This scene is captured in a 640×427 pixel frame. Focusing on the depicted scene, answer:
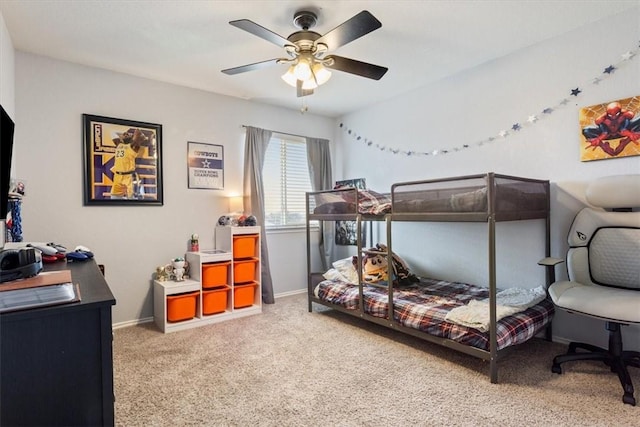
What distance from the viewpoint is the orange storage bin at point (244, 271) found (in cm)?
368

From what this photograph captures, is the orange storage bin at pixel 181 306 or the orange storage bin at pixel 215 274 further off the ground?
the orange storage bin at pixel 215 274

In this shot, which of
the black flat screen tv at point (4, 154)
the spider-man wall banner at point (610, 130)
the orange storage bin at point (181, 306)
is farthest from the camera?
the orange storage bin at point (181, 306)

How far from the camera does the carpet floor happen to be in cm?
185

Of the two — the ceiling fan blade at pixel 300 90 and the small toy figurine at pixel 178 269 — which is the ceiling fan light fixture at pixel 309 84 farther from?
the small toy figurine at pixel 178 269

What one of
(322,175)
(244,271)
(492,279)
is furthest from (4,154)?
→ (322,175)

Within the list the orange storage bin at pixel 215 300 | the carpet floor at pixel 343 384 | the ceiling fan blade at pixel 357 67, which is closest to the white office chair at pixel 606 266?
the carpet floor at pixel 343 384

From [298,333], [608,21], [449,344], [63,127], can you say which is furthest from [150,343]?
[608,21]

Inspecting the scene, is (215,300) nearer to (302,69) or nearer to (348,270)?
(348,270)

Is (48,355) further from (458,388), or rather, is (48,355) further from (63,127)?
(63,127)

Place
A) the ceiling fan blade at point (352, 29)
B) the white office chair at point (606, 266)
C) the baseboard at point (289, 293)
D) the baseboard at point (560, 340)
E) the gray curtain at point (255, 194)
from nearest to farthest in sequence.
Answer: the ceiling fan blade at point (352, 29) < the white office chair at point (606, 266) < the baseboard at point (560, 340) < the gray curtain at point (255, 194) < the baseboard at point (289, 293)

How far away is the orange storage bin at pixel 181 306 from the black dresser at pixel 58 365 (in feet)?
7.79

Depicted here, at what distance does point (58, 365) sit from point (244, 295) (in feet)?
9.23

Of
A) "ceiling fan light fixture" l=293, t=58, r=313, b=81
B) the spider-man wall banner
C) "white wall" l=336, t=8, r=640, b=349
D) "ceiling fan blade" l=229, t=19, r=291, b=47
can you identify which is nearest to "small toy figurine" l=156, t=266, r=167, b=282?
"ceiling fan light fixture" l=293, t=58, r=313, b=81

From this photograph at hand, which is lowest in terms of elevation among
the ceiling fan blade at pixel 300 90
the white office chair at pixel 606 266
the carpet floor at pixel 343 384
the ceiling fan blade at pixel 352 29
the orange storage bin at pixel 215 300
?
the carpet floor at pixel 343 384
